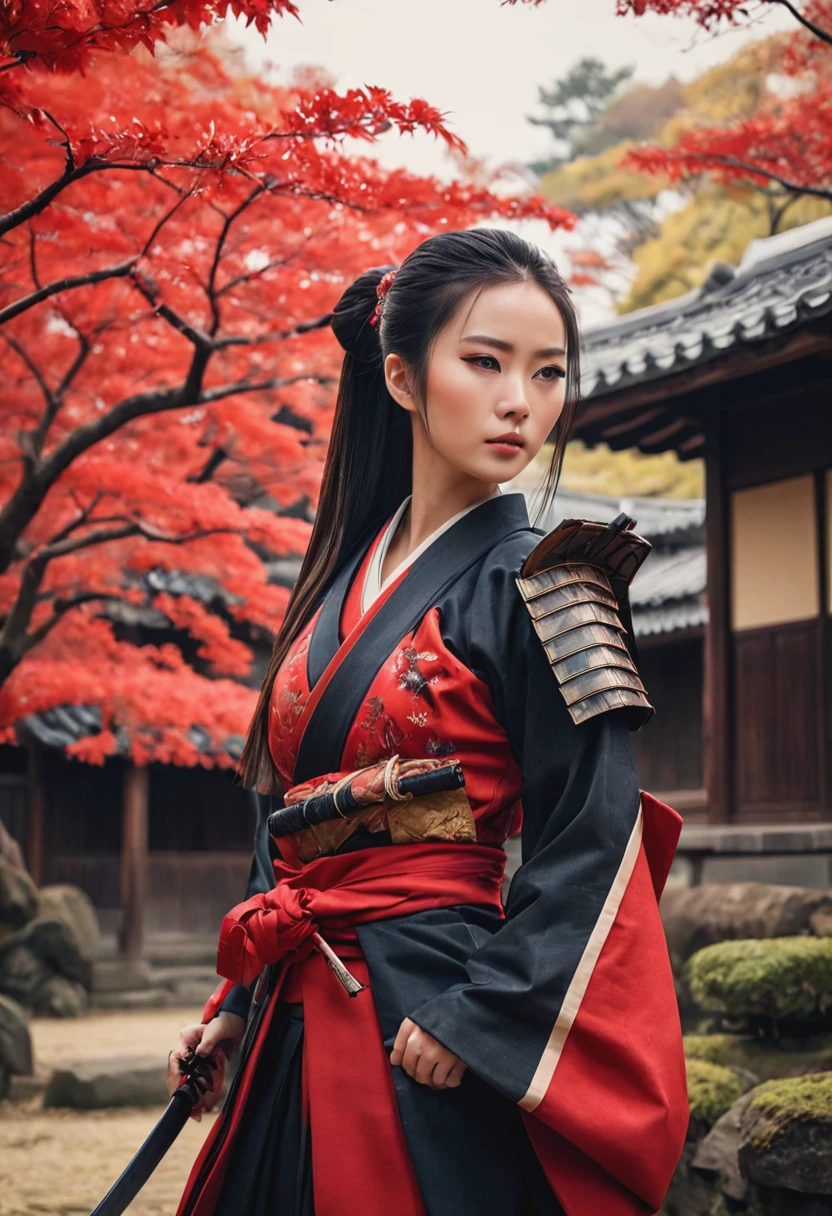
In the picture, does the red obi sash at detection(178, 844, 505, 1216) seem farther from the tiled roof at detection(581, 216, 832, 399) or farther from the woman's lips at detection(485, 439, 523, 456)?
the tiled roof at detection(581, 216, 832, 399)

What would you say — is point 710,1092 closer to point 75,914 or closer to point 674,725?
point 674,725

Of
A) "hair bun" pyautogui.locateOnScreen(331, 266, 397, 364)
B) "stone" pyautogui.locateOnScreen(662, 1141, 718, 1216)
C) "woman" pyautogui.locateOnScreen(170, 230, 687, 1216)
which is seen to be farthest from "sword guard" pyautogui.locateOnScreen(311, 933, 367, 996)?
"stone" pyautogui.locateOnScreen(662, 1141, 718, 1216)

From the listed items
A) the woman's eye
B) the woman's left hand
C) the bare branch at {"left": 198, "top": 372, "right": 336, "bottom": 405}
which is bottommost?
the woman's left hand

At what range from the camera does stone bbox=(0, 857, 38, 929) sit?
14742 millimetres

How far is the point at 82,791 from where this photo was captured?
730 inches

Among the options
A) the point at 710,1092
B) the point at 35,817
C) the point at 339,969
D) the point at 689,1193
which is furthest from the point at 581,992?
the point at 35,817

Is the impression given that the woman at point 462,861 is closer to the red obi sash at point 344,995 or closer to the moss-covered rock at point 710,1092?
the red obi sash at point 344,995

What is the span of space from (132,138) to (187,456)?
235 inches

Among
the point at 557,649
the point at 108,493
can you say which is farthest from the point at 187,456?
the point at 557,649

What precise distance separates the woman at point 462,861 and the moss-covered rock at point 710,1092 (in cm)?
416

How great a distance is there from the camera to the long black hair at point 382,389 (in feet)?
8.71

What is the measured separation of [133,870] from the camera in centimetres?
1777

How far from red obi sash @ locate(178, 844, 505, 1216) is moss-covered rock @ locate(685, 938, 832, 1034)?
480 centimetres

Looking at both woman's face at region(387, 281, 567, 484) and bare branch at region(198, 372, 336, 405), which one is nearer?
woman's face at region(387, 281, 567, 484)
